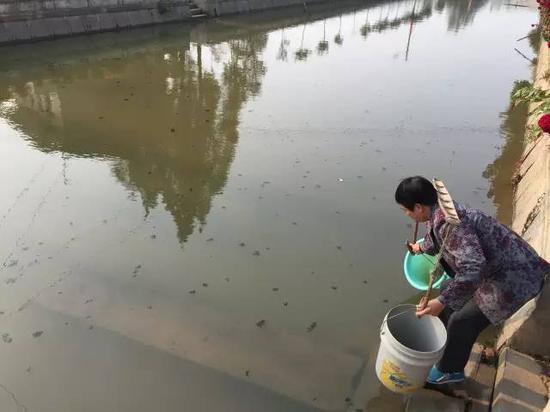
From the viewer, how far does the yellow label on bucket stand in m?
2.95

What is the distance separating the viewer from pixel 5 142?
24.0ft

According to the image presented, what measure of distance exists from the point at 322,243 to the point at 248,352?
5.96 feet

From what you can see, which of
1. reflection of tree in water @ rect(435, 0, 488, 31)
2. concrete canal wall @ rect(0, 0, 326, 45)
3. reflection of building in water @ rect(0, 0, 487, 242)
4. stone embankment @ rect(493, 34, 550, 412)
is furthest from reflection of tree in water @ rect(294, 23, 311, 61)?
stone embankment @ rect(493, 34, 550, 412)

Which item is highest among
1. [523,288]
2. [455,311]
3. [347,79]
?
[523,288]

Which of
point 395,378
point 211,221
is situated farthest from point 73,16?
point 395,378

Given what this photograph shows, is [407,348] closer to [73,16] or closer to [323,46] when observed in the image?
[323,46]

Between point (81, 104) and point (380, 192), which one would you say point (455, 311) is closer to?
point (380, 192)

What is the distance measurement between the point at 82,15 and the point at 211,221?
13869mm

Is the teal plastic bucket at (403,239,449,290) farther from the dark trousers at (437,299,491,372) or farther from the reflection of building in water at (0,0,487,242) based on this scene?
the reflection of building in water at (0,0,487,242)

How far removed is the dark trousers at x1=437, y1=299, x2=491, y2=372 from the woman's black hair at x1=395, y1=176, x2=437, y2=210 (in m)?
0.85

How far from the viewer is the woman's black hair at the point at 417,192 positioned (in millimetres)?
2598

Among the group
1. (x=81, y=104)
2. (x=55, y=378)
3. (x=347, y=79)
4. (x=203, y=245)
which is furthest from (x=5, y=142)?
(x=347, y=79)

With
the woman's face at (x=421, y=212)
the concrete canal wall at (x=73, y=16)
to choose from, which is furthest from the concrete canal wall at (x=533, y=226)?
the concrete canal wall at (x=73, y=16)

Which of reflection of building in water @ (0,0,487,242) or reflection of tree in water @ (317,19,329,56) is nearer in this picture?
reflection of building in water @ (0,0,487,242)
